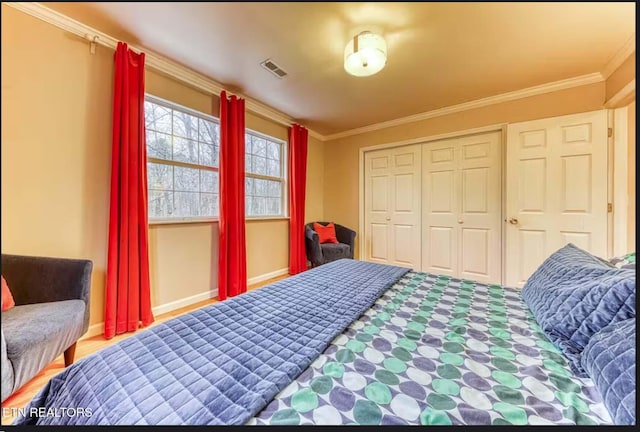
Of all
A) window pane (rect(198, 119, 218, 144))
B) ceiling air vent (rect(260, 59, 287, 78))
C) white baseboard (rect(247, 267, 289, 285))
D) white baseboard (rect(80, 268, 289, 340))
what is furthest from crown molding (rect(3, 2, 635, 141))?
white baseboard (rect(247, 267, 289, 285))

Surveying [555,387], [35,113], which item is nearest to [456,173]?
[555,387]

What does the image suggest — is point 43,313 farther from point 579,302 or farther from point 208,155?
point 579,302

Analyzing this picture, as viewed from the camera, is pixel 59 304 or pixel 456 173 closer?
pixel 59 304

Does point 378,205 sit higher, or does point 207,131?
point 207,131

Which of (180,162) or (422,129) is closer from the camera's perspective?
(180,162)

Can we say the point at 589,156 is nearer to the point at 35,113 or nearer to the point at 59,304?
the point at 35,113

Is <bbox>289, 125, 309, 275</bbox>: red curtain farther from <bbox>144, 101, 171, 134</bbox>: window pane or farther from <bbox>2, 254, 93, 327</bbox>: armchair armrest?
<bbox>2, 254, 93, 327</bbox>: armchair armrest

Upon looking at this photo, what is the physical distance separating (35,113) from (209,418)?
0.82m

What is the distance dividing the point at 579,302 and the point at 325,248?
111 inches

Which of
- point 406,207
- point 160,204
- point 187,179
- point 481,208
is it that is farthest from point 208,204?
point 481,208

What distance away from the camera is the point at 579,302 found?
2.61 ft

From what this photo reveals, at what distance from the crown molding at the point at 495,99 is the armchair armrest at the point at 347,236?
1663 mm

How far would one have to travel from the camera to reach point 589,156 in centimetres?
226

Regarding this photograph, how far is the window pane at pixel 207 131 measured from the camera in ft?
8.18
